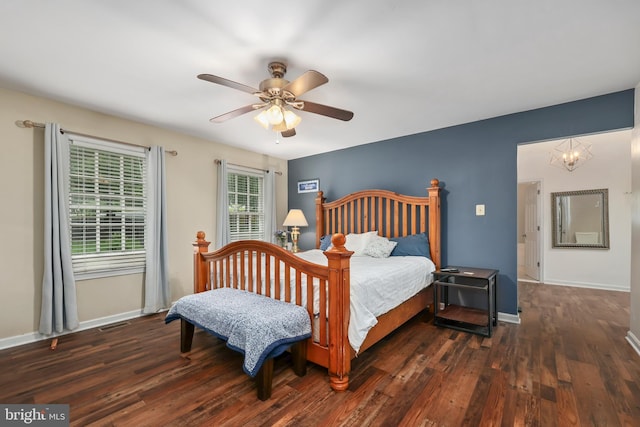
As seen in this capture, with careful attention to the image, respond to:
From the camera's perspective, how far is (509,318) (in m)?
3.30

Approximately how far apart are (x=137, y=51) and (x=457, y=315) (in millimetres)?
3757

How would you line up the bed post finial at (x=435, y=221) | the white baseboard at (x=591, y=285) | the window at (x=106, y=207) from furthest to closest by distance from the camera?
the white baseboard at (x=591, y=285), the bed post finial at (x=435, y=221), the window at (x=106, y=207)

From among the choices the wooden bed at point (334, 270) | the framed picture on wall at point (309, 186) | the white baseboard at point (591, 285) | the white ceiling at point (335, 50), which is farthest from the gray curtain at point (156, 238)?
the white baseboard at point (591, 285)

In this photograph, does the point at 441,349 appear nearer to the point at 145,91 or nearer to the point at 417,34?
the point at 417,34

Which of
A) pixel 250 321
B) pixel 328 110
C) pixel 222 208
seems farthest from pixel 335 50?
pixel 222 208

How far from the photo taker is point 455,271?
321 cm

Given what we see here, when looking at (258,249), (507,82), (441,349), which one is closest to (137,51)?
(258,249)

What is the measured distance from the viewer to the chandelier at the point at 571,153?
4730 millimetres

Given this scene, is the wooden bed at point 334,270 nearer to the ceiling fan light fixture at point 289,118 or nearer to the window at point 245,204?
the ceiling fan light fixture at point 289,118

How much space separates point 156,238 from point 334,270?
2601mm

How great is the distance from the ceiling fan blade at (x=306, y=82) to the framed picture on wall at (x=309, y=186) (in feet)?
9.83

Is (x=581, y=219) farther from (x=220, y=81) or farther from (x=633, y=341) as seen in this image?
(x=220, y=81)

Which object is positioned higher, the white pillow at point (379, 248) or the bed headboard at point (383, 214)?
the bed headboard at point (383, 214)

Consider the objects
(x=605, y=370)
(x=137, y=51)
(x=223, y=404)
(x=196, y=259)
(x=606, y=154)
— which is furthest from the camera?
(x=606, y=154)
